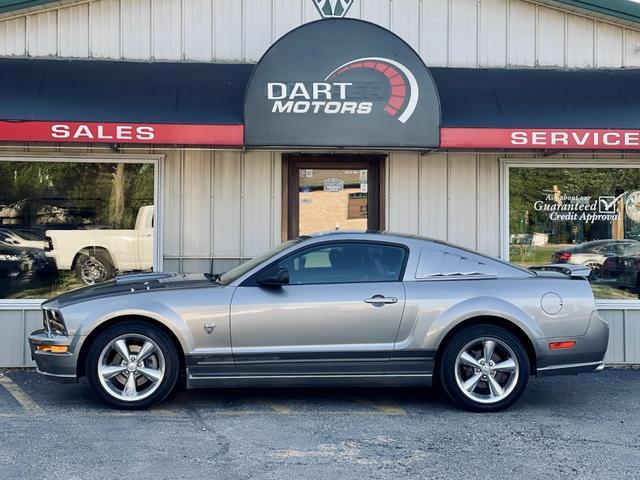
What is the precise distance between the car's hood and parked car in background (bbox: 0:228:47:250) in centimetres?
223

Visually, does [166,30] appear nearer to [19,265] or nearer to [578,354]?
[19,265]

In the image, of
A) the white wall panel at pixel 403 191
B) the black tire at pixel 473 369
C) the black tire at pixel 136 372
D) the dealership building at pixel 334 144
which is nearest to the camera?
the black tire at pixel 136 372

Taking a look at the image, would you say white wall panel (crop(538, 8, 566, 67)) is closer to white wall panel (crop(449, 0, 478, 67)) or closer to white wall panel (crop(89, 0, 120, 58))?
white wall panel (crop(449, 0, 478, 67))

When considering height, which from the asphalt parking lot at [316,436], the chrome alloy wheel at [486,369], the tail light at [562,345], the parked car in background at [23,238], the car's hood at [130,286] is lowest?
the asphalt parking lot at [316,436]

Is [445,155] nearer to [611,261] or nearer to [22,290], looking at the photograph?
[611,261]

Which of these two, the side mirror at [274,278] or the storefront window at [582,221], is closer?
the side mirror at [274,278]

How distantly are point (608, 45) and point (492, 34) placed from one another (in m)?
1.49

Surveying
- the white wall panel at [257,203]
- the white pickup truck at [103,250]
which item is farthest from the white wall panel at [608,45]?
the white pickup truck at [103,250]

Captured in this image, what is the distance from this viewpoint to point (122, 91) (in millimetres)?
7945

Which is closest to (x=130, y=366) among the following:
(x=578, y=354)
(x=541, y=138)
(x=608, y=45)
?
(x=578, y=354)

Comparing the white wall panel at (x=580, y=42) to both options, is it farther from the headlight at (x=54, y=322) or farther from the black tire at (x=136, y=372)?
the headlight at (x=54, y=322)

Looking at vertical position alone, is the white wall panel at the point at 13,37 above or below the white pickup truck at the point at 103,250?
→ above

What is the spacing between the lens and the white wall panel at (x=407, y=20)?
354 inches

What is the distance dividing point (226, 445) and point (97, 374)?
4.71 feet
